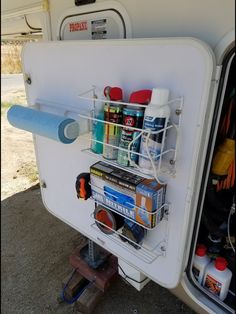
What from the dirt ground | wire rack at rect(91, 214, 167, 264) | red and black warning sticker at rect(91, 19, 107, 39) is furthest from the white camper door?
the dirt ground

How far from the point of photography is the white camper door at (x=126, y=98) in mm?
776

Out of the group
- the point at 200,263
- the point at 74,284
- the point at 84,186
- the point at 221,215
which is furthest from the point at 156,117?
the point at 74,284

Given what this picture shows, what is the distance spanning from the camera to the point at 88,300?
1.51 metres

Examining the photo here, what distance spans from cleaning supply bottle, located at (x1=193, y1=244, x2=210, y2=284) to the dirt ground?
48 cm

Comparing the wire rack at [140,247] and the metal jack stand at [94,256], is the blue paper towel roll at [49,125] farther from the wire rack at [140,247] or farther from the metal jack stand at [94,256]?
the metal jack stand at [94,256]

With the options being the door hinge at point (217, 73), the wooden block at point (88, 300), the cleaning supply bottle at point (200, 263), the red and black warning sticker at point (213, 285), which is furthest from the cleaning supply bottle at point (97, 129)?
the wooden block at point (88, 300)

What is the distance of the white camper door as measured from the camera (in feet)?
2.55

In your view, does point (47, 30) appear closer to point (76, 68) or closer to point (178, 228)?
point (76, 68)

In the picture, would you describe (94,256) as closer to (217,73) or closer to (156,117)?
(156,117)

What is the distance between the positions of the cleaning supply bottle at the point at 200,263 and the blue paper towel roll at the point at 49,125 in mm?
839

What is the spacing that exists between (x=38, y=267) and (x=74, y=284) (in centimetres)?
38

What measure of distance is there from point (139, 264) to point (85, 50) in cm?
100

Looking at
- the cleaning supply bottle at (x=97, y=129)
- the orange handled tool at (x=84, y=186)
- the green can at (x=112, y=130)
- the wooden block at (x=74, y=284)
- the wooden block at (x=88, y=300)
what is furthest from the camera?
the wooden block at (x=74, y=284)

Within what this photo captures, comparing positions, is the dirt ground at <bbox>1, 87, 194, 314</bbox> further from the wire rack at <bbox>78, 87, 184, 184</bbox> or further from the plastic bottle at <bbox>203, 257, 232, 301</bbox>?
the wire rack at <bbox>78, 87, 184, 184</bbox>
